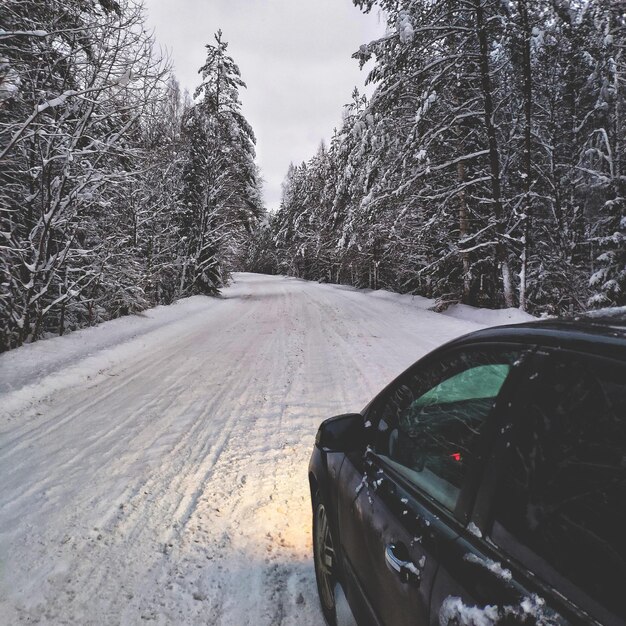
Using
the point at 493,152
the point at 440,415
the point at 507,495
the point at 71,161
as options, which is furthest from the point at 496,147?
the point at 507,495

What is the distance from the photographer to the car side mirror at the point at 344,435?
6.34ft

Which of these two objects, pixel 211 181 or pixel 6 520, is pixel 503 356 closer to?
pixel 6 520

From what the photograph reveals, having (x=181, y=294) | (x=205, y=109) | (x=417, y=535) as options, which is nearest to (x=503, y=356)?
(x=417, y=535)

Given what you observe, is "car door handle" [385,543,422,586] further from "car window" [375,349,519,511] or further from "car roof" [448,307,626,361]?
"car roof" [448,307,626,361]

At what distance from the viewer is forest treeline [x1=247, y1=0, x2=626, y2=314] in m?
11.3

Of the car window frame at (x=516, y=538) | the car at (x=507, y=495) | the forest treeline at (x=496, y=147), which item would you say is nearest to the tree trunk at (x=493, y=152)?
the forest treeline at (x=496, y=147)

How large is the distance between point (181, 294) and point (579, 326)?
20614mm

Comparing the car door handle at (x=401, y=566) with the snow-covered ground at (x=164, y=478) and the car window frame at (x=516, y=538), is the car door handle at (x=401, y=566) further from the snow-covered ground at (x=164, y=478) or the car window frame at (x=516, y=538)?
the snow-covered ground at (x=164, y=478)

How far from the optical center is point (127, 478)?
3.55m

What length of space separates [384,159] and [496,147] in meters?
3.76

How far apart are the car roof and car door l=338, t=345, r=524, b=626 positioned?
0.16 ft

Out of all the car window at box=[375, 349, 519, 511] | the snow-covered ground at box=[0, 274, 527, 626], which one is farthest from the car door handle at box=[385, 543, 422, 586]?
the snow-covered ground at box=[0, 274, 527, 626]

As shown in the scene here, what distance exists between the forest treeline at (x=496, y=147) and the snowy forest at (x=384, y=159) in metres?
0.10

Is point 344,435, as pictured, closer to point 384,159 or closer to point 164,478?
point 164,478
